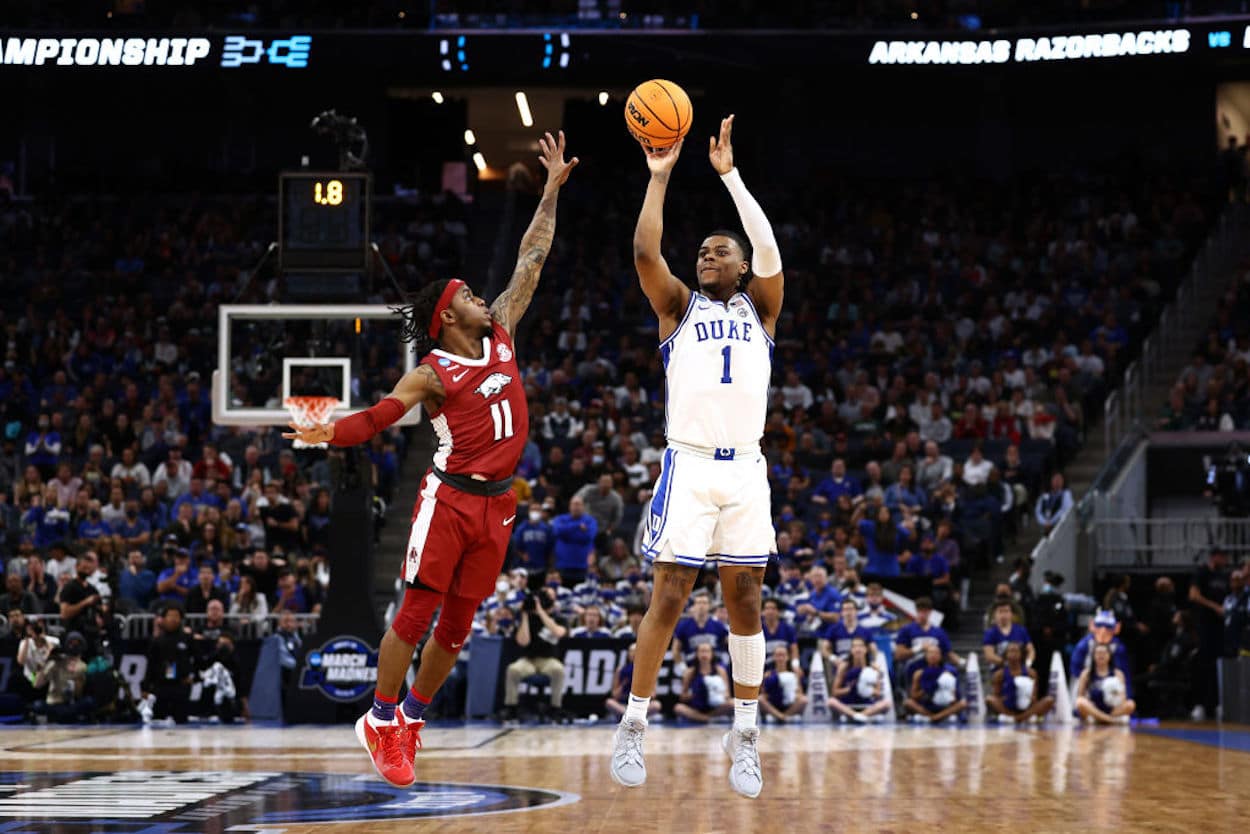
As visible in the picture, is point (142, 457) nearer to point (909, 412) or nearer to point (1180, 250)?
point (909, 412)

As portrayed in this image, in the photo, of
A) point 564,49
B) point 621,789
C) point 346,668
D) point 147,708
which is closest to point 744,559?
point 621,789

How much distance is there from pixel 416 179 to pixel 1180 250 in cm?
1399

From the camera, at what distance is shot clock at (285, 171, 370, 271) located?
16.5 meters

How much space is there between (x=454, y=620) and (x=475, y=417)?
1.03 meters

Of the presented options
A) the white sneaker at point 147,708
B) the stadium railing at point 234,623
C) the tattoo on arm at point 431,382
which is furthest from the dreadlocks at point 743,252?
the white sneaker at point 147,708

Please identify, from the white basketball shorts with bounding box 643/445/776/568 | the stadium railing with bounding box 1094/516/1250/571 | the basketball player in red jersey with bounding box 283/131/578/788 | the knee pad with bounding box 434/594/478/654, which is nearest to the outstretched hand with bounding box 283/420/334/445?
the basketball player in red jersey with bounding box 283/131/578/788

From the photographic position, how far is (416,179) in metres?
33.4

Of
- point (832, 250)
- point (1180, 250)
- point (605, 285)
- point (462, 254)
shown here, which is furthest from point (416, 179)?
point (1180, 250)

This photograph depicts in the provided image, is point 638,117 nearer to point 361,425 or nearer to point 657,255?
point 657,255

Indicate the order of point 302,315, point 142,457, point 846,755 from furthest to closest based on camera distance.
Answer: point 142,457, point 302,315, point 846,755

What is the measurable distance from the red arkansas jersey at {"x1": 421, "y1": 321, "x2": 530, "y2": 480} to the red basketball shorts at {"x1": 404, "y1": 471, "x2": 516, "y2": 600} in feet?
0.46

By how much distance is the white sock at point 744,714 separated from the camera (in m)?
8.53

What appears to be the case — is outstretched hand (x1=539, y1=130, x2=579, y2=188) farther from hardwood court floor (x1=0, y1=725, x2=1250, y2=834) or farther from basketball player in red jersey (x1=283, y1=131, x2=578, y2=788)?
hardwood court floor (x1=0, y1=725, x2=1250, y2=834)

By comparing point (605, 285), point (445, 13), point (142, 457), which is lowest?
point (142, 457)
